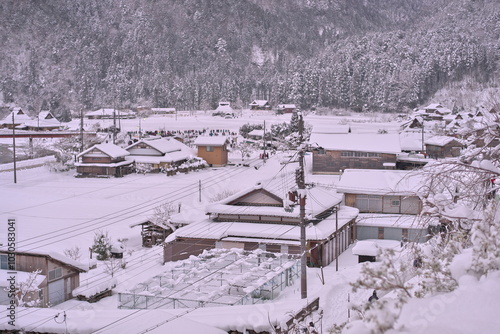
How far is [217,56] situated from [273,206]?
149m

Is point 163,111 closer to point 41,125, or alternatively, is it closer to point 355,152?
point 41,125

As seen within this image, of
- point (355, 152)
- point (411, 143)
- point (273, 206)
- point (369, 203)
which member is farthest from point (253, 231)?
point (411, 143)

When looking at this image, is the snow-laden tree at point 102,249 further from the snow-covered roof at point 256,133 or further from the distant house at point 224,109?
the distant house at point 224,109

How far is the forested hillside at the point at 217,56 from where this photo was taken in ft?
310

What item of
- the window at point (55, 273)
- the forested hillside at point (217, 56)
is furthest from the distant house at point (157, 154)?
the forested hillside at point (217, 56)

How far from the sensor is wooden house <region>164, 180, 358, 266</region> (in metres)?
17.9

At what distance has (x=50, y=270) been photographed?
14289 millimetres

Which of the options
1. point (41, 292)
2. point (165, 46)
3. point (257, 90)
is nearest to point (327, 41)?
point (165, 46)

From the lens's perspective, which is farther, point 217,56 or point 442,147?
point 217,56

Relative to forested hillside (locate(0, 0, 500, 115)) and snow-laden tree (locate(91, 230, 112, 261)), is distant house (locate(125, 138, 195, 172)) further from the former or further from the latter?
forested hillside (locate(0, 0, 500, 115))

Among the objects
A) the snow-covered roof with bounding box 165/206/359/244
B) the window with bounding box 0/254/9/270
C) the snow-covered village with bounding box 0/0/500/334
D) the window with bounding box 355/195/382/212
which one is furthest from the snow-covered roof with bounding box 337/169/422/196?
the window with bounding box 0/254/9/270

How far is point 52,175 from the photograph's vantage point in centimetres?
3962

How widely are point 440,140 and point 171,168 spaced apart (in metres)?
22.1

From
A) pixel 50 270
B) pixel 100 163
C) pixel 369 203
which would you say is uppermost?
pixel 100 163
